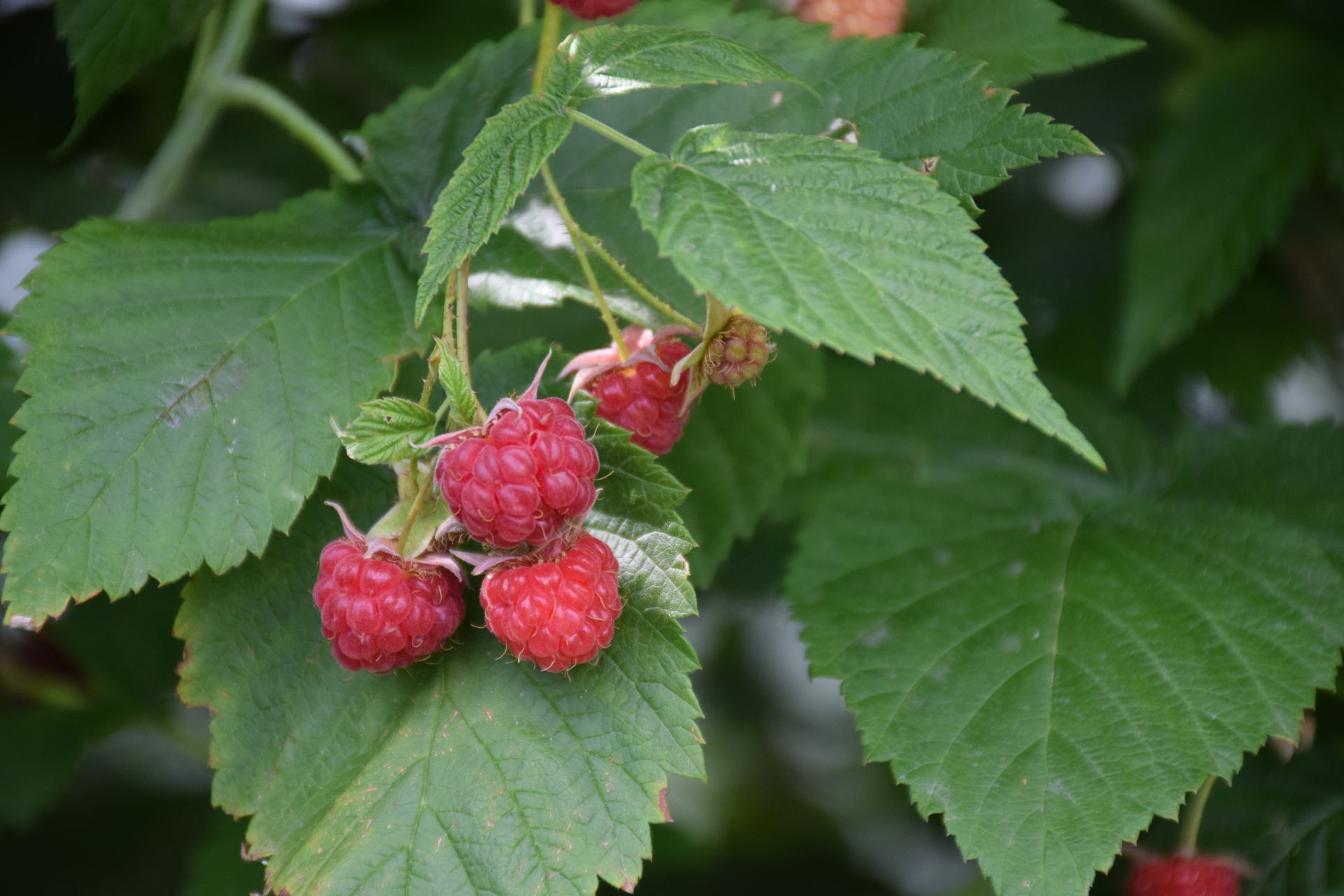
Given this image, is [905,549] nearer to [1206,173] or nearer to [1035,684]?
[1035,684]

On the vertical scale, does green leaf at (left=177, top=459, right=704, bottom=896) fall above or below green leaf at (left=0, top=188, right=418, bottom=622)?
below

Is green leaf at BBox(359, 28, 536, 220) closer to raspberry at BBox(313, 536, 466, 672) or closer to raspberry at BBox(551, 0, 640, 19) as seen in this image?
raspberry at BBox(551, 0, 640, 19)

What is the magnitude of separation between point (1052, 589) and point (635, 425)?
0.48m

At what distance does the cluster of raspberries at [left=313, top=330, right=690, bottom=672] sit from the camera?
678 millimetres

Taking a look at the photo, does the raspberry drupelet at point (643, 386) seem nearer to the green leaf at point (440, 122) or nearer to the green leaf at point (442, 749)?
the green leaf at point (442, 749)

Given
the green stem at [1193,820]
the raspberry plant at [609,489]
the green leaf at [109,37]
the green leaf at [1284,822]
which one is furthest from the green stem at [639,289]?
the green leaf at [1284,822]

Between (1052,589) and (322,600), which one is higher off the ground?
(322,600)

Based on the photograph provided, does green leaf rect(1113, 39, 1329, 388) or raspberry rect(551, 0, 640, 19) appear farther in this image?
green leaf rect(1113, 39, 1329, 388)

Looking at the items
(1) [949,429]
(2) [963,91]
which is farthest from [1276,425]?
(2) [963,91]

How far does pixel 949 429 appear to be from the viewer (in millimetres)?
1530

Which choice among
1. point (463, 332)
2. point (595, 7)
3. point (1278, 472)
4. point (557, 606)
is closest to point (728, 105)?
point (595, 7)

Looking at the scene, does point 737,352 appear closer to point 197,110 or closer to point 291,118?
point 291,118

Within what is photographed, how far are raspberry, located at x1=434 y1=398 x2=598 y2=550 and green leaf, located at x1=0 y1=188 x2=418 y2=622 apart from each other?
0.57 ft

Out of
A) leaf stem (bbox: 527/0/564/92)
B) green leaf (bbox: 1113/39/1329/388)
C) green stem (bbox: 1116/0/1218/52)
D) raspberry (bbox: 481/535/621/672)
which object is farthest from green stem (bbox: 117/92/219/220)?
green stem (bbox: 1116/0/1218/52)
